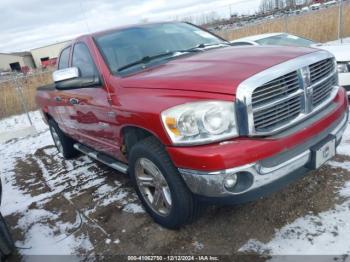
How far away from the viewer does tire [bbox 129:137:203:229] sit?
2.81 m

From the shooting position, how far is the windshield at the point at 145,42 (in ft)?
12.2

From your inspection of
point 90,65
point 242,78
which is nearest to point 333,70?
point 242,78

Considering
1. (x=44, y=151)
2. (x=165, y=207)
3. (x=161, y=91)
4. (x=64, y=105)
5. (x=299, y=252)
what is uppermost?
(x=161, y=91)

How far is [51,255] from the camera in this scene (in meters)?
3.32

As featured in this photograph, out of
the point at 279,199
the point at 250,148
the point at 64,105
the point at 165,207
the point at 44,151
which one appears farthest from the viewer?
the point at 44,151

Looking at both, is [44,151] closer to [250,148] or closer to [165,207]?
[165,207]

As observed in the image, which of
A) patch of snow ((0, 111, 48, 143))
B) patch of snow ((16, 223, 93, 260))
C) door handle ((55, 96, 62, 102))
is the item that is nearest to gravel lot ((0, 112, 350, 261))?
patch of snow ((16, 223, 93, 260))

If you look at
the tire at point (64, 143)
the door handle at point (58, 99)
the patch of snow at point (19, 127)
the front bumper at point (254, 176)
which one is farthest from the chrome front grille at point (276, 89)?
the patch of snow at point (19, 127)

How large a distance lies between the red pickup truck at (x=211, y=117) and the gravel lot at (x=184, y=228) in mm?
298

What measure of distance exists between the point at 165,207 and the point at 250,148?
3.69ft

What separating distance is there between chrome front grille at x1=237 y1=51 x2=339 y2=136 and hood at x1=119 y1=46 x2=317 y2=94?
3.5 inches

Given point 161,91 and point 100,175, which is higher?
point 161,91

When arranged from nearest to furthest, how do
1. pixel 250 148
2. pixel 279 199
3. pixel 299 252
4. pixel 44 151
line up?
pixel 250 148, pixel 299 252, pixel 279 199, pixel 44 151

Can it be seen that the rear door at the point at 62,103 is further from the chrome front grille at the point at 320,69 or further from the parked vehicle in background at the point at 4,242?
the chrome front grille at the point at 320,69
